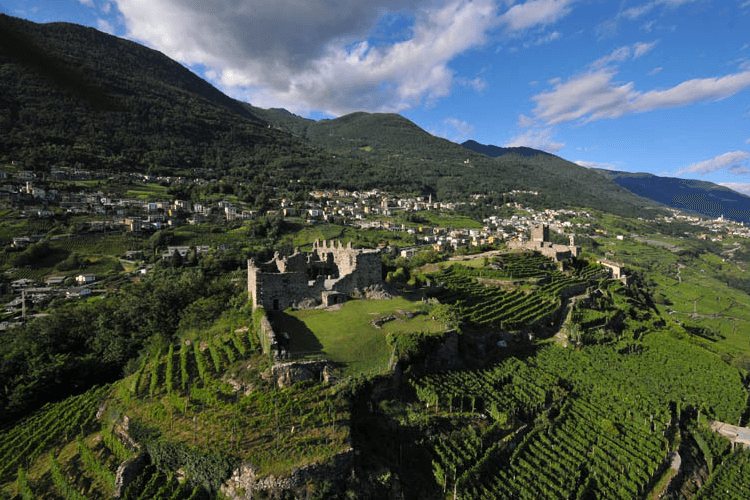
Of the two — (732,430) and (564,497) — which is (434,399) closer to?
(564,497)

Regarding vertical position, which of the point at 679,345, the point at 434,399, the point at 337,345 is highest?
the point at 337,345

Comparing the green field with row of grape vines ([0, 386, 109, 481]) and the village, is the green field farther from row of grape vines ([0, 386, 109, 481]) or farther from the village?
row of grape vines ([0, 386, 109, 481])

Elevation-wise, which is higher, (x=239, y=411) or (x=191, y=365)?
(x=239, y=411)

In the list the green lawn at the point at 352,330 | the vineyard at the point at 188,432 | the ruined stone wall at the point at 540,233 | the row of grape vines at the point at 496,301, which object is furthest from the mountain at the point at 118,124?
the ruined stone wall at the point at 540,233

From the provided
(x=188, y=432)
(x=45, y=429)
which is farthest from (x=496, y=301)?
(x=45, y=429)

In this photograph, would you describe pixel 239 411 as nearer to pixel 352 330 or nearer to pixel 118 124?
pixel 352 330

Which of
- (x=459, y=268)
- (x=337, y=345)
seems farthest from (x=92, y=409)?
(x=459, y=268)
